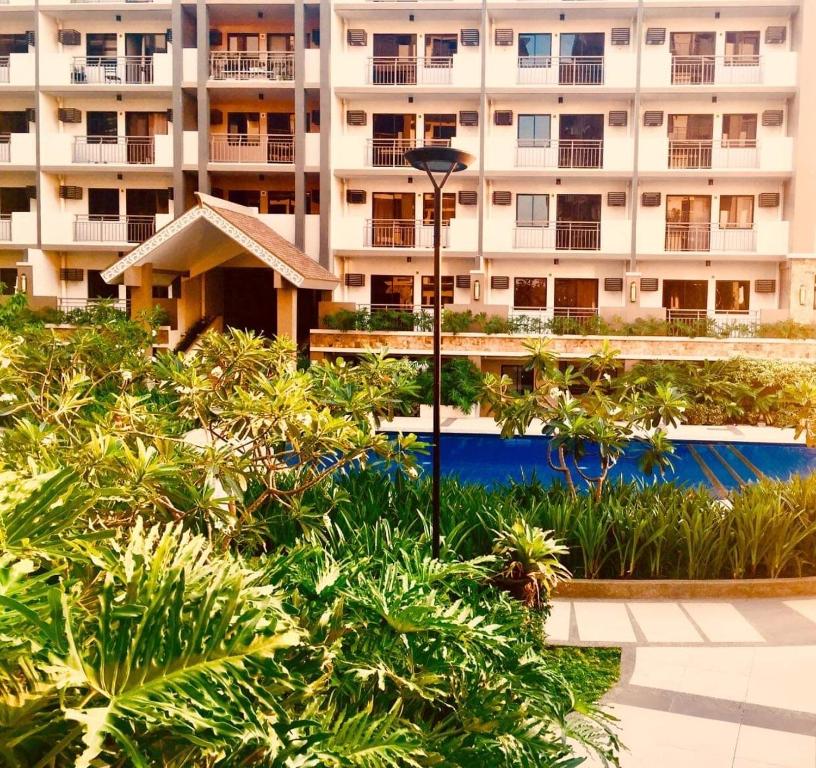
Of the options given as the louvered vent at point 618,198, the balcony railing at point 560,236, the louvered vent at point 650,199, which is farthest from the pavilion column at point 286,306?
the louvered vent at point 650,199

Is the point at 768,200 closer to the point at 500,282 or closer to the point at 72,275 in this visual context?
the point at 500,282

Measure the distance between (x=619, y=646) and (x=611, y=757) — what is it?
318cm

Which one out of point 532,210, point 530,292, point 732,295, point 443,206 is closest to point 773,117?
point 732,295

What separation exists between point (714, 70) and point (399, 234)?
11100 mm

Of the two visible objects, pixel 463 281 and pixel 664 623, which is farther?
pixel 463 281

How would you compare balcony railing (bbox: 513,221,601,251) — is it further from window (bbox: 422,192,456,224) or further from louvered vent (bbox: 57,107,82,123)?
louvered vent (bbox: 57,107,82,123)

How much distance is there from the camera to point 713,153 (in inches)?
1027

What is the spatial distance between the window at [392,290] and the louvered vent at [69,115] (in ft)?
35.7

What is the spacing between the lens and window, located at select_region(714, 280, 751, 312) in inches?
1045

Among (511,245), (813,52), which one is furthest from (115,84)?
(813,52)

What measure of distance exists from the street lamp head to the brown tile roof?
13841 millimetres

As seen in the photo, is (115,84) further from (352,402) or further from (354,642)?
(354,642)

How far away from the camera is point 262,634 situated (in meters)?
2.64

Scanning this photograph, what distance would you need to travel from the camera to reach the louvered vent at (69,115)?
2705 cm
